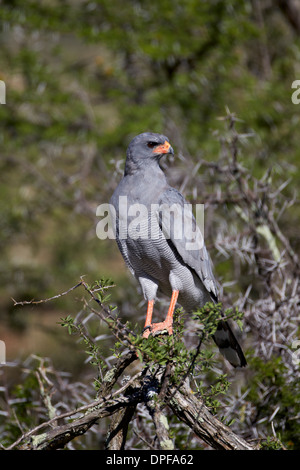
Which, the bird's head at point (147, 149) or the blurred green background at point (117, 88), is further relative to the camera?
the blurred green background at point (117, 88)

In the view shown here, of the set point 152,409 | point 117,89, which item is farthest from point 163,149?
point 117,89

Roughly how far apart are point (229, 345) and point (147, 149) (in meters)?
1.35

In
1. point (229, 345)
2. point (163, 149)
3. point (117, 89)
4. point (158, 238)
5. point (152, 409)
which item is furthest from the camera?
point (117, 89)

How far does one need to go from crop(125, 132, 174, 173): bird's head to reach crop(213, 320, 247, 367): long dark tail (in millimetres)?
1134

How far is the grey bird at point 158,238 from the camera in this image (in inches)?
135

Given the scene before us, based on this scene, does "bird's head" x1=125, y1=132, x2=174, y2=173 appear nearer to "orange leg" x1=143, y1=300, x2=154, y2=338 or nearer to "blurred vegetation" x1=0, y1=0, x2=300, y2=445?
"orange leg" x1=143, y1=300, x2=154, y2=338

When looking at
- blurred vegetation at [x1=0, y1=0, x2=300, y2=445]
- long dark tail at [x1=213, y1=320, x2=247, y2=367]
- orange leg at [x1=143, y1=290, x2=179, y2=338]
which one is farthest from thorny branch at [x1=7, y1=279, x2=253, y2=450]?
blurred vegetation at [x1=0, y1=0, x2=300, y2=445]

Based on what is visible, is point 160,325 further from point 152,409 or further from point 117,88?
point 117,88

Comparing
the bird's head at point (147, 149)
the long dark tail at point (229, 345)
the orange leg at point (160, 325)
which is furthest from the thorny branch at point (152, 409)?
the bird's head at point (147, 149)

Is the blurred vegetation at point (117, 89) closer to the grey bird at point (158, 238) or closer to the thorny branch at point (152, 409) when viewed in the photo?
the grey bird at point (158, 238)

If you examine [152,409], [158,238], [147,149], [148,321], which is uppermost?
[147,149]

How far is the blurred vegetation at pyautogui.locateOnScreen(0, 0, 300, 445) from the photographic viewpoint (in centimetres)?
737

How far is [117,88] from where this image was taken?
8.24 metres

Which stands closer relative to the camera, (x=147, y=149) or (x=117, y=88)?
(x=147, y=149)
